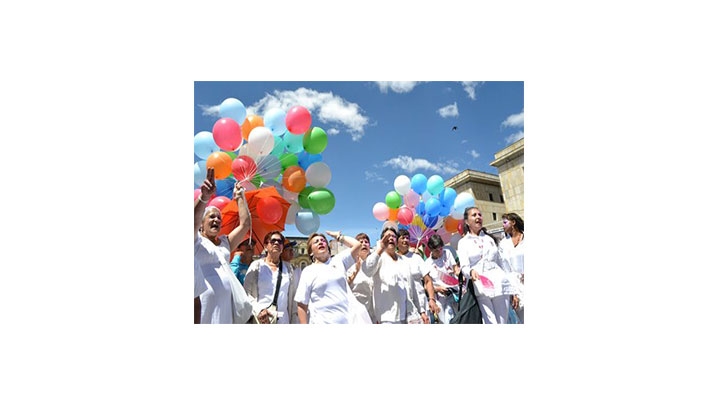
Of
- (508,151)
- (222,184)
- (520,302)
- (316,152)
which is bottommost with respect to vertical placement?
(520,302)

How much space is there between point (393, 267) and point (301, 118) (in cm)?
166

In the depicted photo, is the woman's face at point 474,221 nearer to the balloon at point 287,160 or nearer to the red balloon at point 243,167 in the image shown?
the balloon at point 287,160

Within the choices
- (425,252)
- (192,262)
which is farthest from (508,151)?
(192,262)

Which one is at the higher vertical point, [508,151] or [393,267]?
[508,151]

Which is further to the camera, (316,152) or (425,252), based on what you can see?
(425,252)

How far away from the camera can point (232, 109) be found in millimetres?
3959

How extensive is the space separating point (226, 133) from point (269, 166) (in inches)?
21.5

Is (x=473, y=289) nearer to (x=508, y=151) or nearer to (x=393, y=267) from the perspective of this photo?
(x=393, y=267)

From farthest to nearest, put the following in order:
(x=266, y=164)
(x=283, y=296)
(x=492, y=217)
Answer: (x=492, y=217) → (x=266, y=164) → (x=283, y=296)

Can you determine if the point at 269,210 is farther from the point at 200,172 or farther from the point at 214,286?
the point at 214,286

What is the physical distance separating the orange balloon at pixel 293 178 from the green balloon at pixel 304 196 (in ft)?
0.31

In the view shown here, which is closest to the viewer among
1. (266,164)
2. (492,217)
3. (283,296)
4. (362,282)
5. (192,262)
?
(192,262)

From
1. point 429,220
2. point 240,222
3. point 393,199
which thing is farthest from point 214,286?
point 429,220

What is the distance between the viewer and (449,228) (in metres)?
5.67
